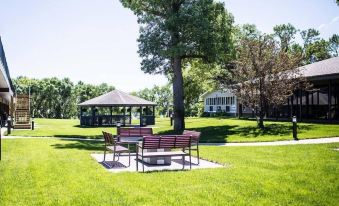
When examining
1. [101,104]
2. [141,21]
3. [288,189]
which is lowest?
[288,189]

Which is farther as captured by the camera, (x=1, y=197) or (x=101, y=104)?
(x=101, y=104)

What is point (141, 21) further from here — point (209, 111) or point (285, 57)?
point (209, 111)

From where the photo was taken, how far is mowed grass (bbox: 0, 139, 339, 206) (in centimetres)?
739

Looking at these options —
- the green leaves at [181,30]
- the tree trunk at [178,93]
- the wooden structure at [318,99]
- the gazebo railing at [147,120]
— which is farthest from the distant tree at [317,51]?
the tree trunk at [178,93]

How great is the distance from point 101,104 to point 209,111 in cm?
2636

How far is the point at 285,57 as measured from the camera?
2625cm

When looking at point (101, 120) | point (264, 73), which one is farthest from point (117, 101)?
point (264, 73)

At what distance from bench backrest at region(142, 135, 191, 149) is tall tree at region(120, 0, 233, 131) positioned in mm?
14883

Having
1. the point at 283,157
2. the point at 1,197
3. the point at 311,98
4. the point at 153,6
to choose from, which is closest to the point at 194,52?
the point at 153,6

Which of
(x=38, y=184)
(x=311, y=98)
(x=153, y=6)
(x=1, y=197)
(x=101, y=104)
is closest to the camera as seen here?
(x=1, y=197)

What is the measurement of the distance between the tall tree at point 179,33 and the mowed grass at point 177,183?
48.9ft

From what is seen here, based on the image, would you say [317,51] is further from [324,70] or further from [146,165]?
[146,165]

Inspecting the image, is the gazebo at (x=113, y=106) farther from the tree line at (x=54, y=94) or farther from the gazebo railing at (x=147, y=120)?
the tree line at (x=54, y=94)

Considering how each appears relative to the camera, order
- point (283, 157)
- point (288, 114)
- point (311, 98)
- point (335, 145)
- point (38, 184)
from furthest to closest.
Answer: point (288, 114) → point (311, 98) → point (335, 145) → point (283, 157) → point (38, 184)
